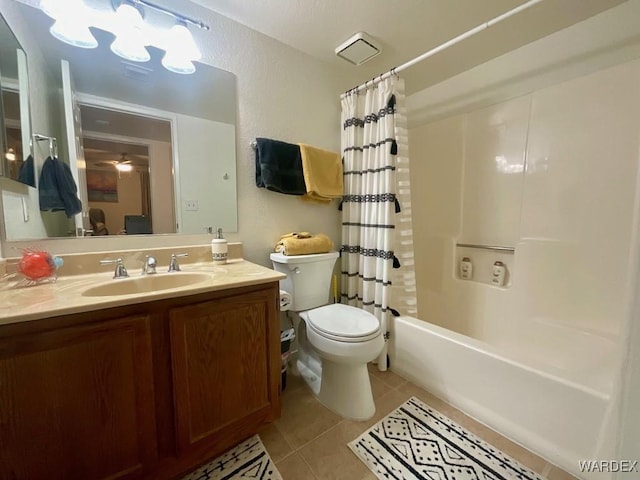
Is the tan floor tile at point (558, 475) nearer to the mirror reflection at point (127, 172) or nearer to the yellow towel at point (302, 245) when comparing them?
the yellow towel at point (302, 245)

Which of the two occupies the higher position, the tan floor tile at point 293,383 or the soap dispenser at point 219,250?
the soap dispenser at point 219,250

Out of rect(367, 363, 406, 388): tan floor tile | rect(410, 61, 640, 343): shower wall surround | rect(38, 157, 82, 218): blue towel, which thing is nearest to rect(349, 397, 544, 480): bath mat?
rect(367, 363, 406, 388): tan floor tile

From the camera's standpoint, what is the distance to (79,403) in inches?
28.5

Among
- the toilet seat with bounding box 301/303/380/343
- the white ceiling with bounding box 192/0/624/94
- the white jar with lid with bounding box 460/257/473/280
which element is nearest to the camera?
the toilet seat with bounding box 301/303/380/343

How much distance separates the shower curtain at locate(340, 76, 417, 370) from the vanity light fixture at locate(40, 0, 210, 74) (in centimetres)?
101

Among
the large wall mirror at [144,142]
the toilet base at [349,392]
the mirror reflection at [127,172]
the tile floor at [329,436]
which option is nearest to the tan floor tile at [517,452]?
the tile floor at [329,436]

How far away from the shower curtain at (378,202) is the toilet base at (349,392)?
0.38 m

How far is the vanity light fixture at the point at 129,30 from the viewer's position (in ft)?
3.36

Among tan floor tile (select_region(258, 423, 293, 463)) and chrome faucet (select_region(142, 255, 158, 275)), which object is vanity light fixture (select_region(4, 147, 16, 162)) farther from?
tan floor tile (select_region(258, 423, 293, 463))

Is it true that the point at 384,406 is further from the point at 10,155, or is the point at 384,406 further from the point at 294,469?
the point at 10,155

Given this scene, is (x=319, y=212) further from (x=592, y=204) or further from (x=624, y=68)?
(x=624, y=68)

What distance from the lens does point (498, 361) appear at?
117 centimetres

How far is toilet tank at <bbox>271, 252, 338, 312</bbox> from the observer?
1.48m

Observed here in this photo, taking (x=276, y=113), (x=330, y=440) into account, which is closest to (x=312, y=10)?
(x=276, y=113)
